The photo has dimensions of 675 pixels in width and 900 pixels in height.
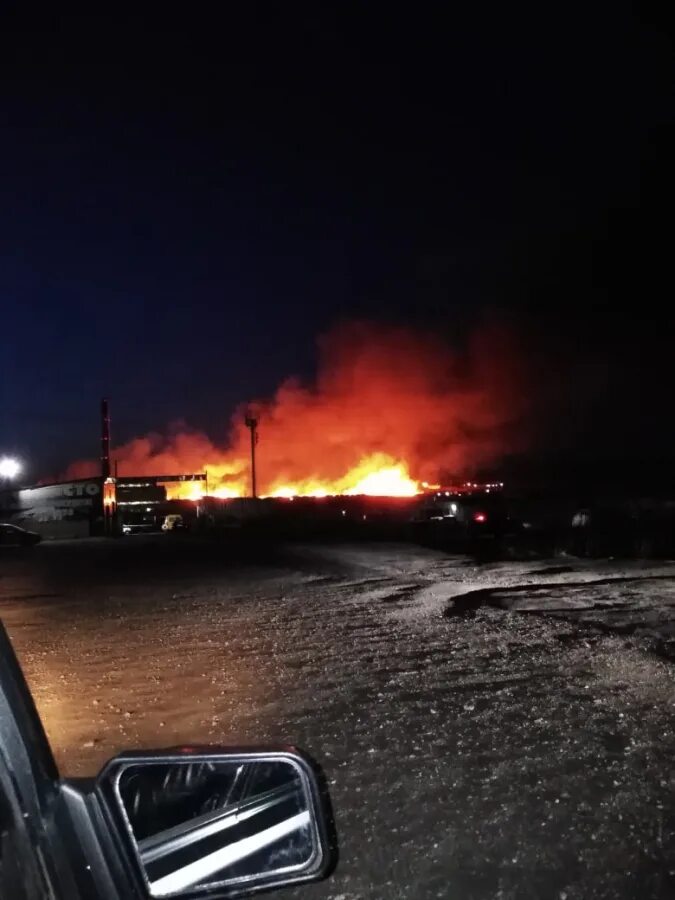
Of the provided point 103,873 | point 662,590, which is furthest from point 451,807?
point 662,590

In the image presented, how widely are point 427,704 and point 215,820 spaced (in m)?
5.45

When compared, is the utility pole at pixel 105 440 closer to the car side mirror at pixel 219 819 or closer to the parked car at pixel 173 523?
the parked car at pixel 173 523

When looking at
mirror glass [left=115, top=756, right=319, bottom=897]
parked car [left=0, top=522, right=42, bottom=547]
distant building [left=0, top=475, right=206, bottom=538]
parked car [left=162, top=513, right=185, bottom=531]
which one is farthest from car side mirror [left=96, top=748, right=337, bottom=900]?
parked car [left=162, top=513, right=185, bottom=531]

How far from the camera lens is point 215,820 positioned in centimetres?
227

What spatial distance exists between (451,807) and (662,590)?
34.2 ft

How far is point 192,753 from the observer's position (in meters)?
1.99

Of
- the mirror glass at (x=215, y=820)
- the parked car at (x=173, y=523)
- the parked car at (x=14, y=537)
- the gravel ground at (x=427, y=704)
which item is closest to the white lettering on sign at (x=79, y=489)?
the parked car at (x=173, y=523)

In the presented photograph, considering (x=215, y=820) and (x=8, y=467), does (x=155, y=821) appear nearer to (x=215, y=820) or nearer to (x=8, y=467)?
(x=215, y=820)

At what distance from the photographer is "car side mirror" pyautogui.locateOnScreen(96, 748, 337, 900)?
193cm

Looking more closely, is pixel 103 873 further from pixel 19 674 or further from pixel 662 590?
pixel 662 590

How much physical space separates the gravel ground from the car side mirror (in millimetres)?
2134

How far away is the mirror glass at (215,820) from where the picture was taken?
2041mm

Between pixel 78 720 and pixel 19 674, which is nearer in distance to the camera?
pixel 19 674

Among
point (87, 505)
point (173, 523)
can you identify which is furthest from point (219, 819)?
point (87, 505)
